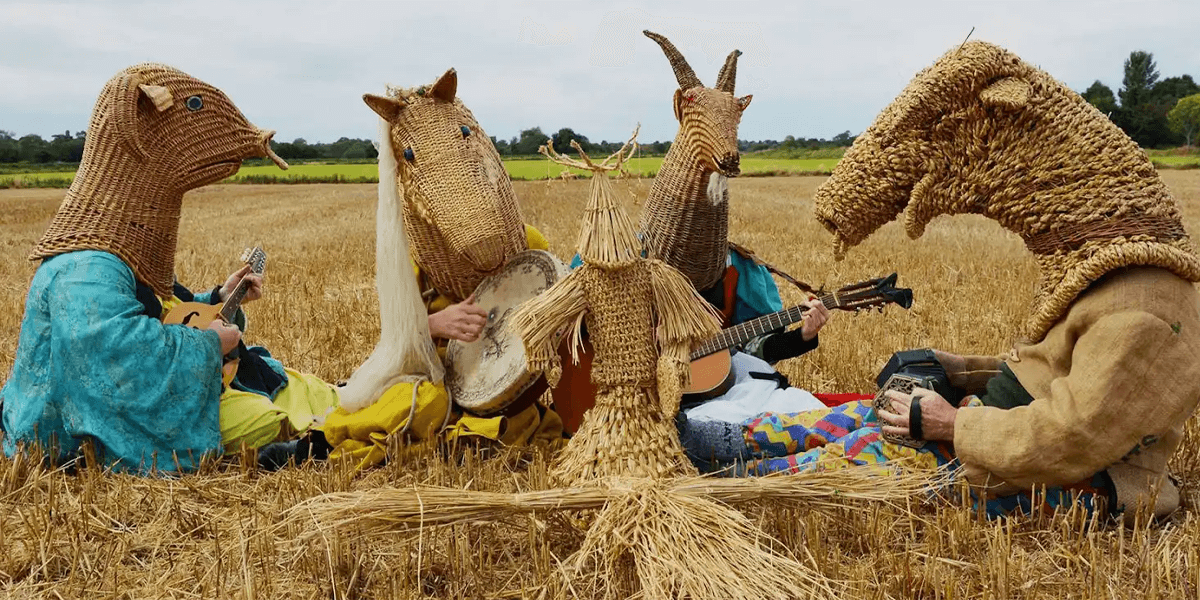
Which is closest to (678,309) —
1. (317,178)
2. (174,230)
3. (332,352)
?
(174,230)

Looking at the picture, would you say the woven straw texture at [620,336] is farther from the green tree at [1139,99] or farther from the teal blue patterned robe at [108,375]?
the green tree at [1139,99]

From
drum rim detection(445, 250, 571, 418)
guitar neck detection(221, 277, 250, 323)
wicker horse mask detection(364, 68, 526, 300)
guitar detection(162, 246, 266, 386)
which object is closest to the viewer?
wicker horse mask detection(364, 68, 526, 300)

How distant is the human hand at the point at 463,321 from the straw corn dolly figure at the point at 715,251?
830 millimetres

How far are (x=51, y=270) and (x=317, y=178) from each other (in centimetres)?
3881

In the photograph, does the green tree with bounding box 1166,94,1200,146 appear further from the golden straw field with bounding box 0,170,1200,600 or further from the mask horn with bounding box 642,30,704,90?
the mask horn with bounding box 642,30,704,90

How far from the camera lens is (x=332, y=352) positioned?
5578 mm

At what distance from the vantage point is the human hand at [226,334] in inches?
145

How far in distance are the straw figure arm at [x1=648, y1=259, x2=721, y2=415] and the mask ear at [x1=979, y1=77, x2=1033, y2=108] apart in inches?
41.2

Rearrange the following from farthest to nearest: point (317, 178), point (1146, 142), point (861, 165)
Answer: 1. point (1146, 142)
2. point (317, 178)
3. point (861, 165)

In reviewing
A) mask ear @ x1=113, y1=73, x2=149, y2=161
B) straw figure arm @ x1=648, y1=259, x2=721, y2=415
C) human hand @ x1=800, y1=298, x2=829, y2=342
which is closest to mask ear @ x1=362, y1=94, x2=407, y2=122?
mask ear @ x1=113, y1=73, x2=149, y2=161

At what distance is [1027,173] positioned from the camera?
106 inches

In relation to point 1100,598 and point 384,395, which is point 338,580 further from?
point 1100,598

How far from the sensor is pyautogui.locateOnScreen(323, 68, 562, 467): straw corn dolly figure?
3387mm

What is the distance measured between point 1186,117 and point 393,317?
208 ft
